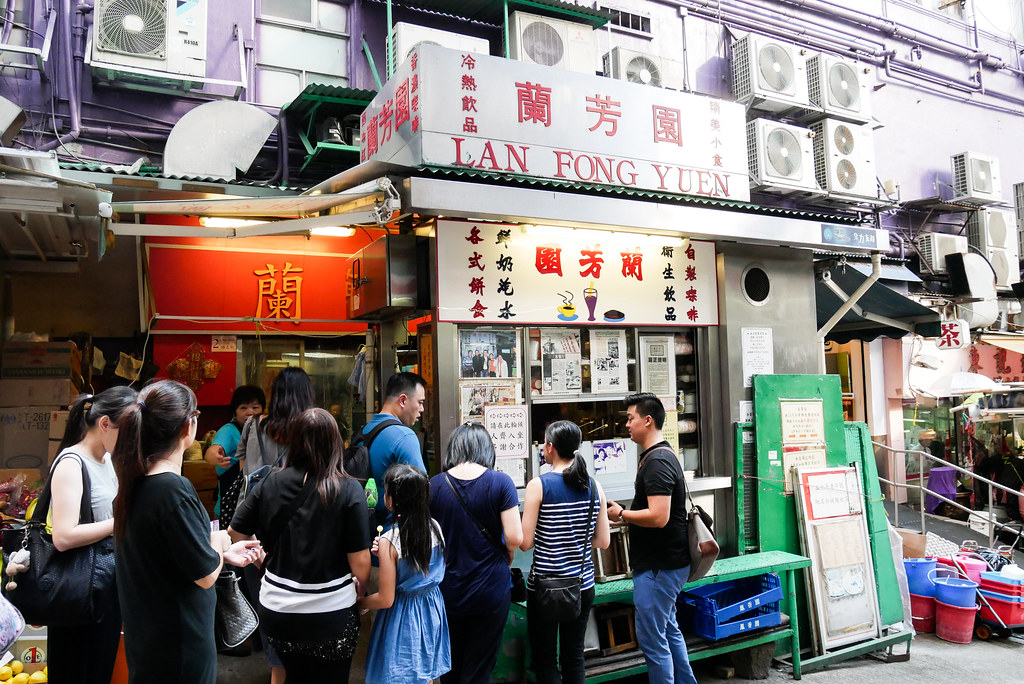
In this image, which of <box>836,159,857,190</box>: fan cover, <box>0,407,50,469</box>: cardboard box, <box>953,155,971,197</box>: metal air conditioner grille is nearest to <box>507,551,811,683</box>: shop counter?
<box>0,407,50,469</box>: cardboard box

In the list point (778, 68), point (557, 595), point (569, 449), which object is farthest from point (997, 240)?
point (557, 595)

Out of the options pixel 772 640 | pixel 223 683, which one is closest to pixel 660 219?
pixel 772 640

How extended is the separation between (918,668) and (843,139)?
27.7ft

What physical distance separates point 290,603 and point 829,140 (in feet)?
36.5

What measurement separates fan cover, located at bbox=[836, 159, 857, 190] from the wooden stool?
8.88m

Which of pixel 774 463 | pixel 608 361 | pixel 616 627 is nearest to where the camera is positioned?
pixel 616 627

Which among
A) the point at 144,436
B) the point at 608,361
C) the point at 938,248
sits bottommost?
the point at 144,436

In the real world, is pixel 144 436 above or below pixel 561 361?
below

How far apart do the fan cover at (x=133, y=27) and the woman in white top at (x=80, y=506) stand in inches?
207

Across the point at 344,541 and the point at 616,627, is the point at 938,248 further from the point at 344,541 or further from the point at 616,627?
the point at 344,541

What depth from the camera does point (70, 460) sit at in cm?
341

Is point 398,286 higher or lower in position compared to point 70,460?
higher

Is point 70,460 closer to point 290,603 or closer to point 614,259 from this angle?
point 290,603

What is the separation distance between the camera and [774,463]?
6141mm
